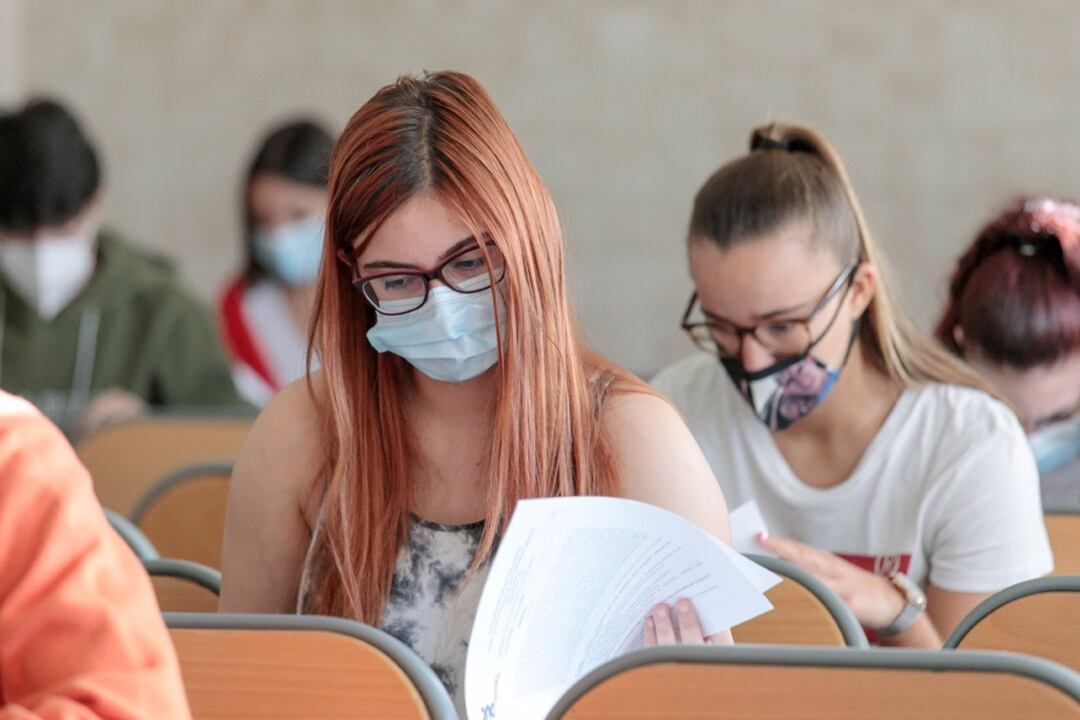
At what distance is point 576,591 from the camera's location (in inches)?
63.7

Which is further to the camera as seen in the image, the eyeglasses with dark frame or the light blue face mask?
the light blue face mask

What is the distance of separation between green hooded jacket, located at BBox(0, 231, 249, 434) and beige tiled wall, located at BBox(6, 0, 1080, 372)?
3.17 feet

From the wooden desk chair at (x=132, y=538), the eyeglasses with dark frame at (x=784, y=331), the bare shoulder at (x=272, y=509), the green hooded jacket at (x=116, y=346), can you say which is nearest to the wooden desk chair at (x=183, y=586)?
the bare shoulder at (x=272, y=509)

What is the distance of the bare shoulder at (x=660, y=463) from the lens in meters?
1.81

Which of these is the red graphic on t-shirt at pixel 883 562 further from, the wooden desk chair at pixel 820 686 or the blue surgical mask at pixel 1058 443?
the wooden desk chair at pixel 820 686

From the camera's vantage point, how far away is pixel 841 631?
1.93m

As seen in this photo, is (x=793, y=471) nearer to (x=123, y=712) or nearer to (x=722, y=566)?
(x=722, y=566)

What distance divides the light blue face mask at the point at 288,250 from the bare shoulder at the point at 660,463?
2.42 meters

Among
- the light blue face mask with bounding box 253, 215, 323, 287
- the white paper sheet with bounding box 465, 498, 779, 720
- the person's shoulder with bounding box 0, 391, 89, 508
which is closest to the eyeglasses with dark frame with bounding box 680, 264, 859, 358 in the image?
the white paper sheet with bounding box 465, 498, 779, 720

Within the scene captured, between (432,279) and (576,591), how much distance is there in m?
0.41

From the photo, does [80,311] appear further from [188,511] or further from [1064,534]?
[1064,534]

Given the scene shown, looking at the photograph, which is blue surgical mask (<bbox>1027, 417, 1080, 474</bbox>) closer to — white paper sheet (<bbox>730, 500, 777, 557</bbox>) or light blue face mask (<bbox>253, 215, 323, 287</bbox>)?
white paper sheet (<bbox>730, 500, 777, 557</bbox>)

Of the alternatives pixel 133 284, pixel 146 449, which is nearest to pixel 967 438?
pixel 146 449

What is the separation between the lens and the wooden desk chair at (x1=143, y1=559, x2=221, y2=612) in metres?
2.08
